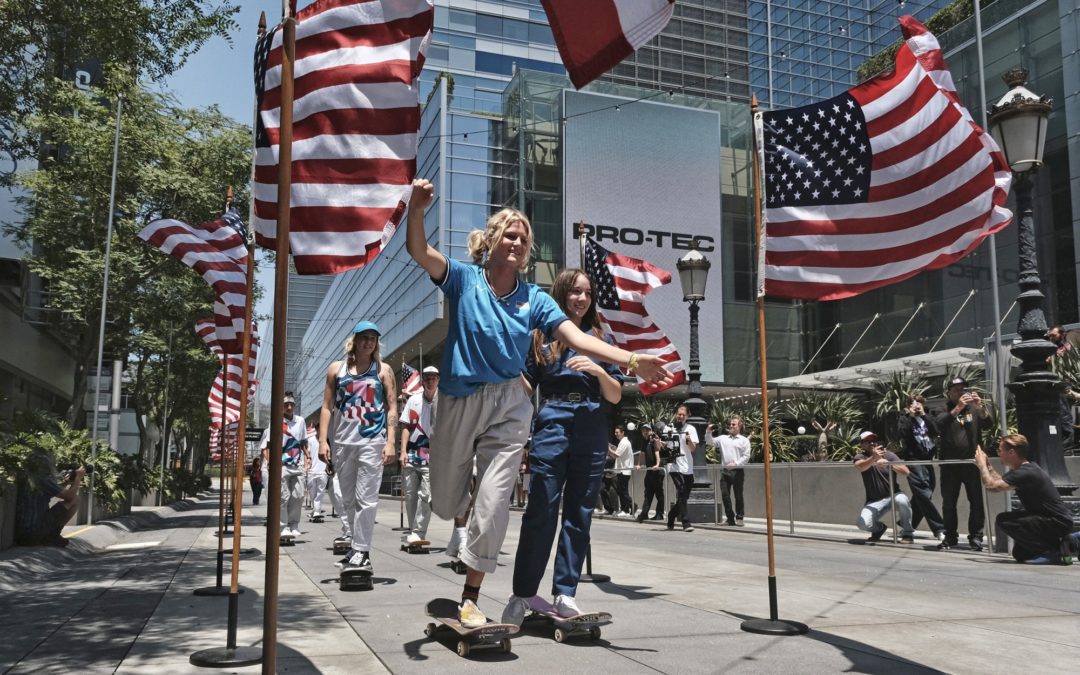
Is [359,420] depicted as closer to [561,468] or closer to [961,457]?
[561,468]

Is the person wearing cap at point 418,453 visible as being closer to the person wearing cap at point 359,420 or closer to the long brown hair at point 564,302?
the person wearing cap at point 359,420

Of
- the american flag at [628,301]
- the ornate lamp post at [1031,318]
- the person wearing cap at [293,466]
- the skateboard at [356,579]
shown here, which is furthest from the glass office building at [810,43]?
the skateboard at [356,579]

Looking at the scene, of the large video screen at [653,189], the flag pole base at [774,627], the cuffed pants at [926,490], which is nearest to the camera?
the flag pole base at [774,627]

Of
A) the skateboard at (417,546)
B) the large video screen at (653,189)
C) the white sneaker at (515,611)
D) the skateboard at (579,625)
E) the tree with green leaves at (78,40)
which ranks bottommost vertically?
the skateboard at (417,546)

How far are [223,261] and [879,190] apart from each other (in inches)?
219

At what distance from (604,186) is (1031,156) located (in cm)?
3368

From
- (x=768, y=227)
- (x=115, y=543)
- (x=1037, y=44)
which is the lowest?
(x=115, y=543)

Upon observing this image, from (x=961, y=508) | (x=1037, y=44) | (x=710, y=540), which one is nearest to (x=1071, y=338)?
(x=1037, y=44)

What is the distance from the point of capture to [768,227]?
18.9ft

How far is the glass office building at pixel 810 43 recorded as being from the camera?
5441cm

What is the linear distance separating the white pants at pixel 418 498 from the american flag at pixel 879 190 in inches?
228

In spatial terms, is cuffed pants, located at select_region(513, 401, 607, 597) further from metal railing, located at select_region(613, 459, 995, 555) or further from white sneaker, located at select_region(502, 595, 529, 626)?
metal railing, located at select_region(613, 459, 995, 555)

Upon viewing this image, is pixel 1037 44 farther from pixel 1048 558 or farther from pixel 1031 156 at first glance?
pixel 1048 558

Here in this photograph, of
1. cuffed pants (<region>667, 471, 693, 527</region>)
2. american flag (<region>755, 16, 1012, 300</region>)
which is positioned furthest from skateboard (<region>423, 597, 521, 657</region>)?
cuffed pants (<region>667, 471, 693, 527</region>)
